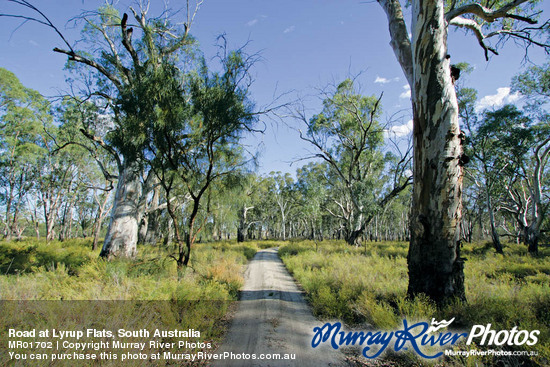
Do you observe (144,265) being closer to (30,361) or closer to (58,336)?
(58,336)

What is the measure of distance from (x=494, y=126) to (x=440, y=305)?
1906 centimetres

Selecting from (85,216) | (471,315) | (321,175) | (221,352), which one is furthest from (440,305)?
(85,216)

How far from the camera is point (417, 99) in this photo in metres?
4.66

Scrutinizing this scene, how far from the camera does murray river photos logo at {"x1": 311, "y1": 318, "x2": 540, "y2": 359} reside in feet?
9.89

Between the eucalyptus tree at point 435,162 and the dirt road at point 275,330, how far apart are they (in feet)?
7.69

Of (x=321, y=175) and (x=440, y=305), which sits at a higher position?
(x=321, y=175)

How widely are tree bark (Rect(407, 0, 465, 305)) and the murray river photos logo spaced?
860 mm

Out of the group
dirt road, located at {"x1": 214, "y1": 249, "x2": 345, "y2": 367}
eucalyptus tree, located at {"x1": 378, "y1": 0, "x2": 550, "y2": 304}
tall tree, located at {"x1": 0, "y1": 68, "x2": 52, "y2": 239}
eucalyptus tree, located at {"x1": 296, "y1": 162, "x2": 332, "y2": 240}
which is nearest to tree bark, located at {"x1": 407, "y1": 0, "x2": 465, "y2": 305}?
eucalyptus tree, located at {"x1": 378, "y1": 0, "x2": 550, "y2": 304}

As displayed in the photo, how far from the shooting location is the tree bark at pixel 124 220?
27.3 feet

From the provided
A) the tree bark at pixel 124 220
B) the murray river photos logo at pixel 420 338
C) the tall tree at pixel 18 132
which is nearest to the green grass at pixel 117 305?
the tree bark at pixel 124 220

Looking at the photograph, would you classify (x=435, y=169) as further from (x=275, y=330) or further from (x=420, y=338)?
(x=275, y=330)

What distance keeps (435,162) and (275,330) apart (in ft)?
14.5

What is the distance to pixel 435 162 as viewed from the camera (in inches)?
168

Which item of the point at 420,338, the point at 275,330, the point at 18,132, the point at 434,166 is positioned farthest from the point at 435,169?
the point at 18,132
